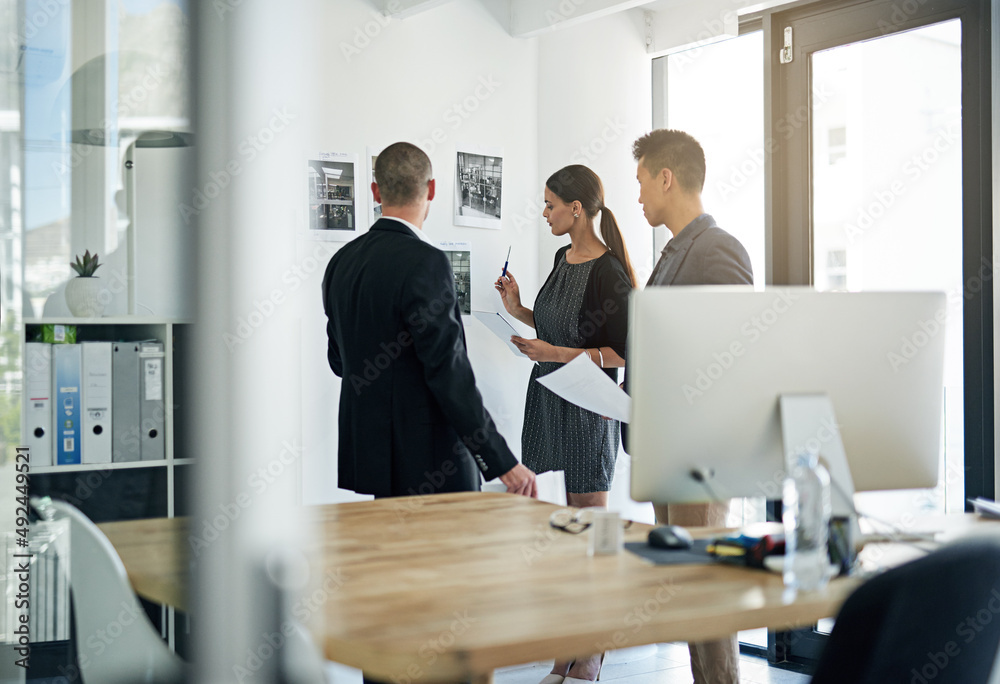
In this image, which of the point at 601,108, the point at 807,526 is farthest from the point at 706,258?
the point at 601,108

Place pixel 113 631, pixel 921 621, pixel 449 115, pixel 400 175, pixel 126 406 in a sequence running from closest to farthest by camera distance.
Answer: pixel 113 631, pixel 126 406, pixel 921 621, pixel 400 175, pixel 449 115

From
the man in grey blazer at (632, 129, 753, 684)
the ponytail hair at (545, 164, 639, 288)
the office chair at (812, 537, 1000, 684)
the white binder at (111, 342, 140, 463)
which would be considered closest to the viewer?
the white binder at (111, 342, 140, 463)

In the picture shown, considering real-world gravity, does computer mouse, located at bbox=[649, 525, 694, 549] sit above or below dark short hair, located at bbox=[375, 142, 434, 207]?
below

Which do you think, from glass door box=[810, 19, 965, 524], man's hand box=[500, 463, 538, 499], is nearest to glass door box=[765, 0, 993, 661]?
glass door box=[810, 19, 965, 524]

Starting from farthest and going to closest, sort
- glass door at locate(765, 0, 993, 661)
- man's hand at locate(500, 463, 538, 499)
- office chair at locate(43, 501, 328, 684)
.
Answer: glass door at locate(765, 0, 993, 661)
man's hand at locate(500, 463, 538, 499)
office chair at locate(43, 501, 328, 684)

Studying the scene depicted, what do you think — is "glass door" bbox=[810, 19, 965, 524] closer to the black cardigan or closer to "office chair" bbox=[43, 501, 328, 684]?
the black cardigan

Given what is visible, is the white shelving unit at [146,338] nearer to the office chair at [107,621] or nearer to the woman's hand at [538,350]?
the office chair at [107,621]

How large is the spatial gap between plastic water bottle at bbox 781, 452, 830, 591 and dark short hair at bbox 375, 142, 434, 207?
1389 millimetres

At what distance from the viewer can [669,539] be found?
155 cm

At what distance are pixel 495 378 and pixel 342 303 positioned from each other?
4.13ft

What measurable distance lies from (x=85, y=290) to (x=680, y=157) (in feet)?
6.92

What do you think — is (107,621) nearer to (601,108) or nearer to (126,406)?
(126,406)

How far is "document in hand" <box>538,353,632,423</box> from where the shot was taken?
196cm

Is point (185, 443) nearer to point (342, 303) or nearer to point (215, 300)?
point (215, 300)
